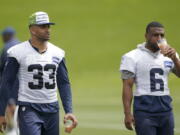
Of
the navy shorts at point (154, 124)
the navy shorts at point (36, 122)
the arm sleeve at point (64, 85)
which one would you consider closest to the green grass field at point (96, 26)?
the navy shorts at point (154, 124)

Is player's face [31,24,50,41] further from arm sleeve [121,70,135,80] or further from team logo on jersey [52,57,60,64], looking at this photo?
arm sleeve [121,70,135,80]

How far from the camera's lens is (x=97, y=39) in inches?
680

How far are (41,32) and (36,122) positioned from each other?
87cm

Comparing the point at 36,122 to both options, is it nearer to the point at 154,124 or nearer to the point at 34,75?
the point at 34,75

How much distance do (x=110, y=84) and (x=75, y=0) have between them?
238cm

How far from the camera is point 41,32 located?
775 centimetres

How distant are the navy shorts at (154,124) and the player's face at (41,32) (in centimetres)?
124

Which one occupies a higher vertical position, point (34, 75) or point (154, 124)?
point (34, 75)

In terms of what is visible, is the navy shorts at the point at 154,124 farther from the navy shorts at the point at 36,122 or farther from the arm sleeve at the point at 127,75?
the navy shorts at the point at 36,122

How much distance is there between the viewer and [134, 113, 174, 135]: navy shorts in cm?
797

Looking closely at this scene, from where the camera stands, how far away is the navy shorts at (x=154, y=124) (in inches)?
314

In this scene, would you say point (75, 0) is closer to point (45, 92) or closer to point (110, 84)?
point (110, 84)

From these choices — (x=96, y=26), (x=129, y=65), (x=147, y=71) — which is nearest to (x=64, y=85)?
(x=129, y=65)

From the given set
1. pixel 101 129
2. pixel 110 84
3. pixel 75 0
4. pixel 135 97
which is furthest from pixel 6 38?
pixel 75 0
